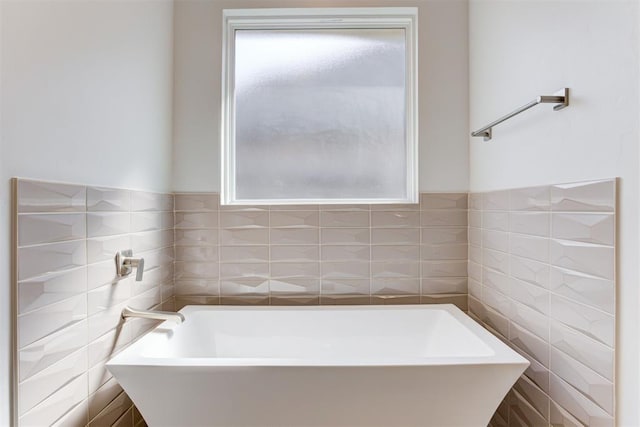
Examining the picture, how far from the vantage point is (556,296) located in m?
1.16

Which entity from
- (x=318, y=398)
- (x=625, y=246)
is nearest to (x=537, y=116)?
(x=625, y=246)

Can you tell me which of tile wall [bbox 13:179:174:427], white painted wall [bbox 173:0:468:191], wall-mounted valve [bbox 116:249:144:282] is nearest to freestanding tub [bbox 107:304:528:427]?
tile wall [bbox 13:179:174:427]

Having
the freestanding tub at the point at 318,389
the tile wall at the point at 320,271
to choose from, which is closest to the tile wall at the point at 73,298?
the tile wall at the point at 320,271

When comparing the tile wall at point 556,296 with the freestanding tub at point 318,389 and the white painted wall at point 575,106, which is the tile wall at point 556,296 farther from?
the freestanding tub at point 318,389

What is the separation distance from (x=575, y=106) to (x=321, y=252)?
3.97 feet

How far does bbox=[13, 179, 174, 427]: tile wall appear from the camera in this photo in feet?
2.99

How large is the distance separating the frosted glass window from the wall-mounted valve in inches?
27.7

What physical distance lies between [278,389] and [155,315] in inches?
24.5

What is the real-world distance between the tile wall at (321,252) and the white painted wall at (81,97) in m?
0.36

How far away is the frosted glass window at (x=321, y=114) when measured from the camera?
77.9 inches

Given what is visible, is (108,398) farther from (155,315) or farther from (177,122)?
(177,122)

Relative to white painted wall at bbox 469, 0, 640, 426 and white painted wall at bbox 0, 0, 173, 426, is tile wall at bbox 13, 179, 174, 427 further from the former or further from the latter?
white painted wall at bbox 469, 0, 640, 426

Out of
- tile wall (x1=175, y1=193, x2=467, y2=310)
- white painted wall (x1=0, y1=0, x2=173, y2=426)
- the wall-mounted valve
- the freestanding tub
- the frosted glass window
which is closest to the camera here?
white painted wall (x1=0, y1=0, x2=173, y2=426)

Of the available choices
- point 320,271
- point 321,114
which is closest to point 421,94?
point 321,114
